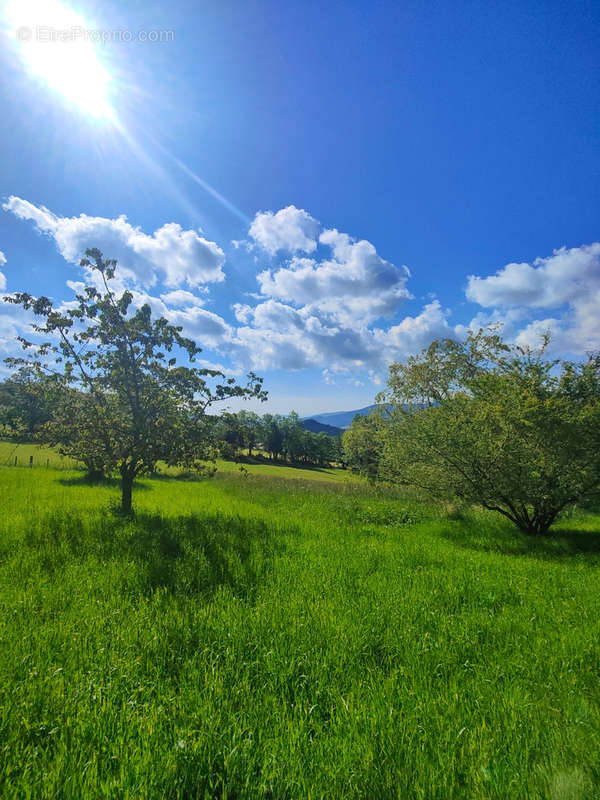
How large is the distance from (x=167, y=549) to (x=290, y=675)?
4980 millimetres

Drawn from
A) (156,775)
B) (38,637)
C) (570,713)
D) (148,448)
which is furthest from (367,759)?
(148,448)

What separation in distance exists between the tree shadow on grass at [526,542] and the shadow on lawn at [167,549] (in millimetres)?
6673

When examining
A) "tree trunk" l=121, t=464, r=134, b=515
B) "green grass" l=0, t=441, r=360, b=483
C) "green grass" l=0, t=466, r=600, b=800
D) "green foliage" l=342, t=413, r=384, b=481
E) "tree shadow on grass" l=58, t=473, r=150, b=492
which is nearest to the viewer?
"green grass" l=0, t=466, r=600, b=800

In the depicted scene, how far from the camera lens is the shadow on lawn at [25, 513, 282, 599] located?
5.47 metres

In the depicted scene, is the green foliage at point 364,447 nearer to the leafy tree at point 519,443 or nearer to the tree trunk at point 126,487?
the leafy tree at point 519,443

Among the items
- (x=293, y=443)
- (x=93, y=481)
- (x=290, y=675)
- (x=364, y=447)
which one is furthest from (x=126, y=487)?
(x=293, y=443)

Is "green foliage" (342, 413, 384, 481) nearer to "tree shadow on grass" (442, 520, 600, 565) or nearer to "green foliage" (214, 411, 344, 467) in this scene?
"tree shadow on grass" (442, 520, 600, 565)

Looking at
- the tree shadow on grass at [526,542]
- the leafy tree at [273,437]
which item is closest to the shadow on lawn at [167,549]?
the tree shadow on grass at [526,542]

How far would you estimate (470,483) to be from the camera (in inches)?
456

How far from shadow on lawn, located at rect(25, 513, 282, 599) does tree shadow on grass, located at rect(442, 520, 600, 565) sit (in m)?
6.67

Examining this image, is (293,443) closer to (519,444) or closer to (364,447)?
(364,447)

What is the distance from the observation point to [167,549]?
7.18 meters

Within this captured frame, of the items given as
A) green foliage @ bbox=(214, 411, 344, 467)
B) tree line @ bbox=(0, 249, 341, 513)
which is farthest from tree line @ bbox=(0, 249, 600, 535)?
green foliage @ bbox=(214, 411, 344, 467)

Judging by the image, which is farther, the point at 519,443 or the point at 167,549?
the point at 519,443
